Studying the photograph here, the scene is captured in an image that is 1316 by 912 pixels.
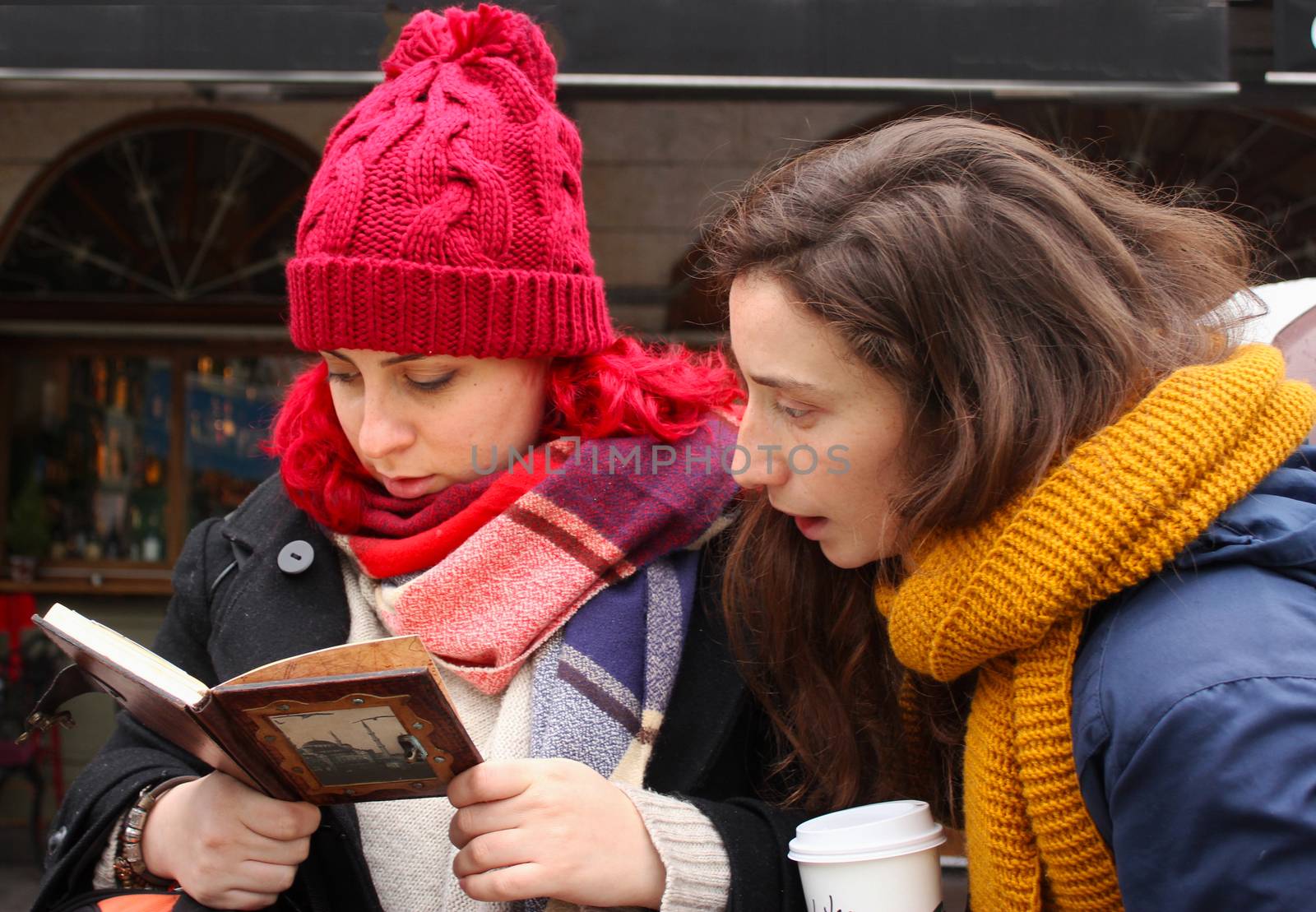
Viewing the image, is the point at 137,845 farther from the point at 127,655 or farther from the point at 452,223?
the point at 452,223

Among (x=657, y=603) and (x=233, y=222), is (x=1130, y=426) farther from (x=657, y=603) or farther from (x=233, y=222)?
(x=233, y=222)

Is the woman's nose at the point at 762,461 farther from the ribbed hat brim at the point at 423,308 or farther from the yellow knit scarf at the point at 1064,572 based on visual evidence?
the ribbed hat brim at the point at 423,308

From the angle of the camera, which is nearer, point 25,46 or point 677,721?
point 677,721

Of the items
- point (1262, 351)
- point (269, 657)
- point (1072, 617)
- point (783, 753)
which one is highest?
point (1262, 351)

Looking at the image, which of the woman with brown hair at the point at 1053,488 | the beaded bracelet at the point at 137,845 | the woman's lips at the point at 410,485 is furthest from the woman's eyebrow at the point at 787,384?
the beaded bracelet at the point at 137,845

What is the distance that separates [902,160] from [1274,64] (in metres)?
2.66

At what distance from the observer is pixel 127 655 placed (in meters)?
1.26

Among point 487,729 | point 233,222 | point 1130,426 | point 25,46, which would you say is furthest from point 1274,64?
point 233,222

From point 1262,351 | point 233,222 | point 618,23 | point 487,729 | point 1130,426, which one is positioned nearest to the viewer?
point 1130,426

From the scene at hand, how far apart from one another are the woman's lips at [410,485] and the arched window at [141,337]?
3.65 meters

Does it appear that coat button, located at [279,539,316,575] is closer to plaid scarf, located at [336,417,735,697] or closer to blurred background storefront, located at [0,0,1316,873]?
plaid scarf, located at [336,417,735,697]

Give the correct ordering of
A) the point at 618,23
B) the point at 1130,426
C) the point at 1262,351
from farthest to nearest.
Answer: the point at 618,23 → the point at 1262,351 → the point at 1130,426

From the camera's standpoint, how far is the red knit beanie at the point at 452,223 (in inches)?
61.4

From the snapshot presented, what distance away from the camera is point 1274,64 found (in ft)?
11.0
